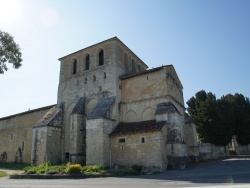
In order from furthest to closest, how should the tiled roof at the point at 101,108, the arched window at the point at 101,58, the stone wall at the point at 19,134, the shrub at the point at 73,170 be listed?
the stone wall at the point at 19,134, the arched window at the point at 101,58, the tiled roof at the point at 101,108, the shrub at the point at 73,170

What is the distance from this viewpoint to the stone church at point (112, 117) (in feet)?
62.4

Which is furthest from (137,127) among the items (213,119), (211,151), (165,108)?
(213,119)

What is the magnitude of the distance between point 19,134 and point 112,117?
17.0m

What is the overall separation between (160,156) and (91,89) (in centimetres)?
1109

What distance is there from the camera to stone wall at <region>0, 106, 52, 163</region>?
29.4m

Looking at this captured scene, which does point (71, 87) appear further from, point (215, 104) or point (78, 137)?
point (215, 104)

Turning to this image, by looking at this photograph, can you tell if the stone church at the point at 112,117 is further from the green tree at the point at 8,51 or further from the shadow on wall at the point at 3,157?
the green tree at the point at 8,51

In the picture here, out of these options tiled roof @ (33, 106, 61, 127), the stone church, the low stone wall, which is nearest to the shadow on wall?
the stone church

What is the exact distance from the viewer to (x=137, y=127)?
20.2 m

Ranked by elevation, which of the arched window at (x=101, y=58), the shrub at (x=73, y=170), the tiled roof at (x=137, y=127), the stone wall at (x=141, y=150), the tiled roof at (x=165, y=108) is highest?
the arched window at (x=101, y=58)

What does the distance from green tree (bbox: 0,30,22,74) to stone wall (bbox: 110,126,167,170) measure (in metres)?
10.9

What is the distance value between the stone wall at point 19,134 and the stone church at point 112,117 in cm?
14

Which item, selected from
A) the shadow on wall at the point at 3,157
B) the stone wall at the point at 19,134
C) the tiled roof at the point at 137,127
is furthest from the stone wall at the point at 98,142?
the shadow on wall at the point at 3,157

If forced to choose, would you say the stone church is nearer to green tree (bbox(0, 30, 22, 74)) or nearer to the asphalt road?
the asphalt road
